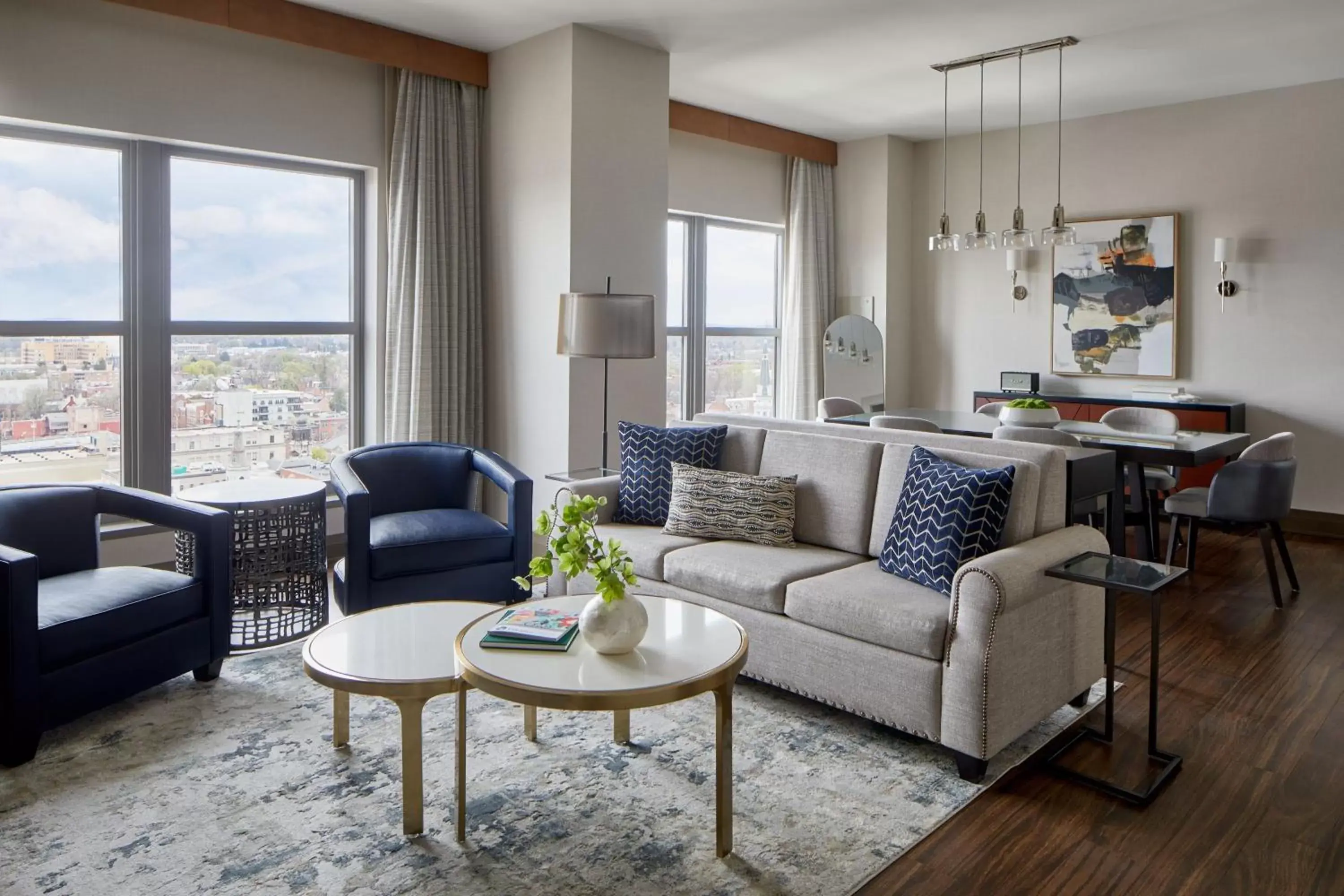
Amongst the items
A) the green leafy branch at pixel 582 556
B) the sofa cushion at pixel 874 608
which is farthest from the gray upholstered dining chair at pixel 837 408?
the green leafy branch at pixel 582 556

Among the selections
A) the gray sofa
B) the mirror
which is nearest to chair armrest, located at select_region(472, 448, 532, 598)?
the gray sofa

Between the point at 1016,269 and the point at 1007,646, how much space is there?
5.00 m

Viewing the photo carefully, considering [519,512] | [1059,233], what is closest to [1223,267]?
[1059,233]

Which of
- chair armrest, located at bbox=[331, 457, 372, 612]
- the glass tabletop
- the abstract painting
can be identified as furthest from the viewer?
the abstract painting

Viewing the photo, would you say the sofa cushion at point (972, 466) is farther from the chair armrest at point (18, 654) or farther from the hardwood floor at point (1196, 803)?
the chair armrest at point (18, 654)

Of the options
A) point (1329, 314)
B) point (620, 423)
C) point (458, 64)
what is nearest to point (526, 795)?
point (620, 423)

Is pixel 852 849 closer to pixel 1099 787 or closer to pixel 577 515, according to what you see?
pixel 1099 787

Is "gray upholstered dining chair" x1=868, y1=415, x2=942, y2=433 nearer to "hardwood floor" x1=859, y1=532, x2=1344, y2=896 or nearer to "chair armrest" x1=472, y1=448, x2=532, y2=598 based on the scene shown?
"hardwood floor" x1=859, y1=532, x2=1344, y2=896

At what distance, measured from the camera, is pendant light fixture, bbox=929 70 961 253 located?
5555 millimetres

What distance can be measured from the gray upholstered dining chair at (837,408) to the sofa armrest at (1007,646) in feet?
10.0

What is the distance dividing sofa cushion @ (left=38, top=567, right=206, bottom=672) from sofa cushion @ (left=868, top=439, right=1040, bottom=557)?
91.7 inches

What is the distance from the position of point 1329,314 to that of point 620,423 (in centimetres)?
456

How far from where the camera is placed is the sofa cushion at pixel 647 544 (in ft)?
11.7

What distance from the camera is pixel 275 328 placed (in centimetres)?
491
